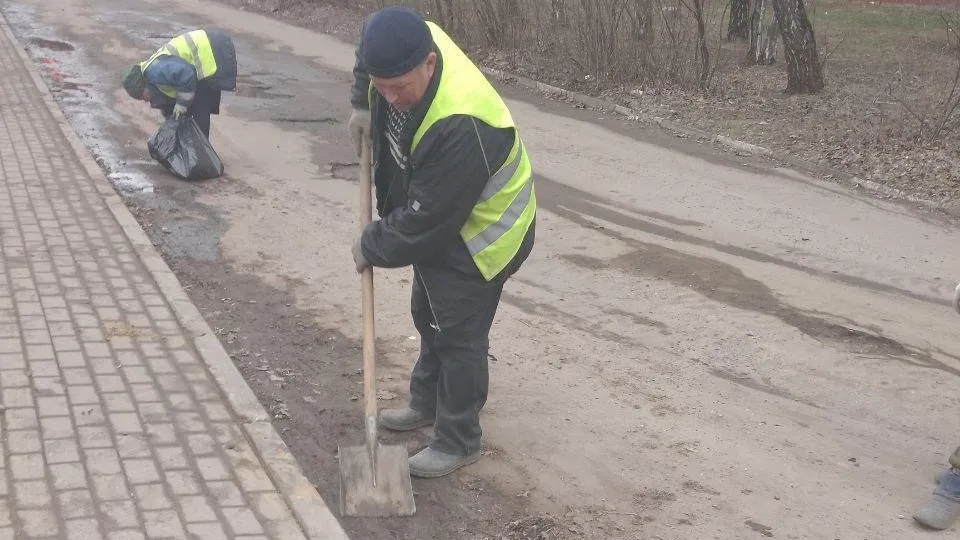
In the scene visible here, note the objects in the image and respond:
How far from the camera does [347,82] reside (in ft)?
43.2

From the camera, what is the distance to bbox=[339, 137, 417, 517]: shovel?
3875 millimetres

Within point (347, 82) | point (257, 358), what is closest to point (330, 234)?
point (257, 358)

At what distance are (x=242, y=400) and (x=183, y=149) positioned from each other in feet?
14.1

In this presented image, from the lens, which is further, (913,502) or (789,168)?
(789,168)

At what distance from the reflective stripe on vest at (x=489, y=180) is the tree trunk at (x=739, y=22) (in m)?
12.5

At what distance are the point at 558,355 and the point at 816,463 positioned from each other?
1501 millimetres

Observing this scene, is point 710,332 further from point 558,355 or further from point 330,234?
point 330,234

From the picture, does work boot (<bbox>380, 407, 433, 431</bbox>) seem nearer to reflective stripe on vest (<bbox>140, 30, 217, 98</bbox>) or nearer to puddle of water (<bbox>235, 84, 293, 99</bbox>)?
reflective stripe on vest (<bbox>140, 30, 217, 98</bbox>)

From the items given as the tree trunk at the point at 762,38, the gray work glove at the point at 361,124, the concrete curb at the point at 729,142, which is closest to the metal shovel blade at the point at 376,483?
the gray work glove at the point at 361,124

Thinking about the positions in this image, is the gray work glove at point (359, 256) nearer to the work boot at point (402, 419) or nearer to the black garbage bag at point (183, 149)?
the work boot at point (402, 419)

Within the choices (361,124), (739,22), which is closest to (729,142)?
(739,22)

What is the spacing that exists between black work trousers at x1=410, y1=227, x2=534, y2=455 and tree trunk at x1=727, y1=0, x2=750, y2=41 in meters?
12.5

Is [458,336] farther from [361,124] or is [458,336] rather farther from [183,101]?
[183,101]

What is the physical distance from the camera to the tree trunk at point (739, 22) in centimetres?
1551
